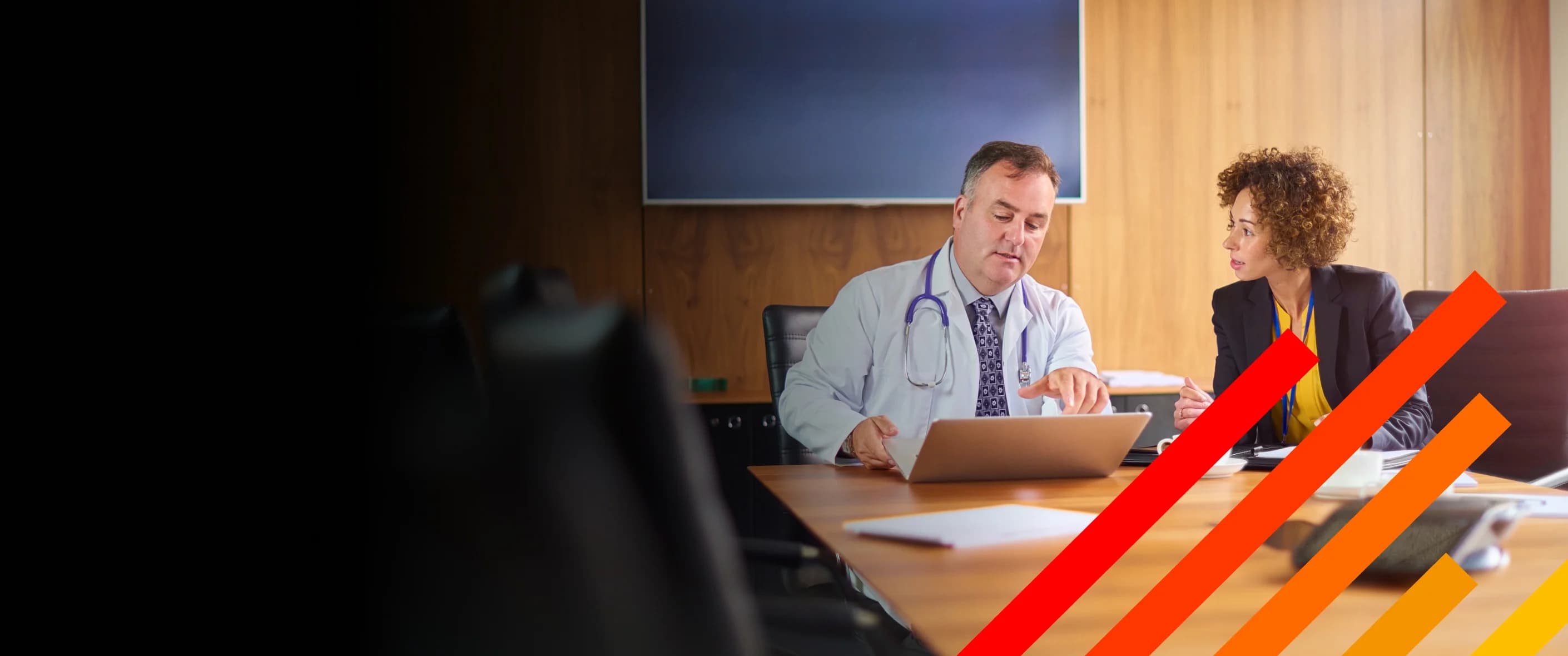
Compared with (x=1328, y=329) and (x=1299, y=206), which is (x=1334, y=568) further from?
(x=1299, y=206)

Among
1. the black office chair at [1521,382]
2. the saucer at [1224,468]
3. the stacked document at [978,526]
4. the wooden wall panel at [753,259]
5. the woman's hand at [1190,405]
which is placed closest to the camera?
the stacked document at [978,526]

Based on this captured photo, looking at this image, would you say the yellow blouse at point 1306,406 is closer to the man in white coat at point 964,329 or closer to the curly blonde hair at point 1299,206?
the curly blonde hair at point 1299,206

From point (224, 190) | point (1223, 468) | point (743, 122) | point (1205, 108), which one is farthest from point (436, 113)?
point (1205, 108)

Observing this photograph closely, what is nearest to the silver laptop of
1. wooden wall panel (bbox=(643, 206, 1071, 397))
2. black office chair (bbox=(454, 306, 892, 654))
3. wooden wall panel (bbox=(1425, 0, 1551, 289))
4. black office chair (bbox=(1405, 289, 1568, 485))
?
black office chair (bbox=(454, 306, 892, 654))

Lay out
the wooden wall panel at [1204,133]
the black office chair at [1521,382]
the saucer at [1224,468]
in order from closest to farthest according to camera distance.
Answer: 1. the saucer at [1224,468]
2. the black office chair at [1521,382]
3. the wooden wall panel at [1204,133]

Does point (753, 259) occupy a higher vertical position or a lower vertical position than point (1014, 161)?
lower

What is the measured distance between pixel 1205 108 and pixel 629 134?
1.93 metres

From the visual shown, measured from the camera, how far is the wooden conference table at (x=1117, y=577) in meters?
0.72

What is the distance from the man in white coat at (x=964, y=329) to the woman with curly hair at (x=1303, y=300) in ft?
1.15

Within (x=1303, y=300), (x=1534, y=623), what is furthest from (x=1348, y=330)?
(x=1534, y=623)

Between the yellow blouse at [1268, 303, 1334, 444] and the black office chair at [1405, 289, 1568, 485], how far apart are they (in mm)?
493

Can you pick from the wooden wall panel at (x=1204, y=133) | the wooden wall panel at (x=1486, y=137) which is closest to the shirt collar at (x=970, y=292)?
the wooden wall panel at (x=1204, y=133)

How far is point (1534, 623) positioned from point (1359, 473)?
22.3 inches

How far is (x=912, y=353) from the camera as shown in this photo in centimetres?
213
